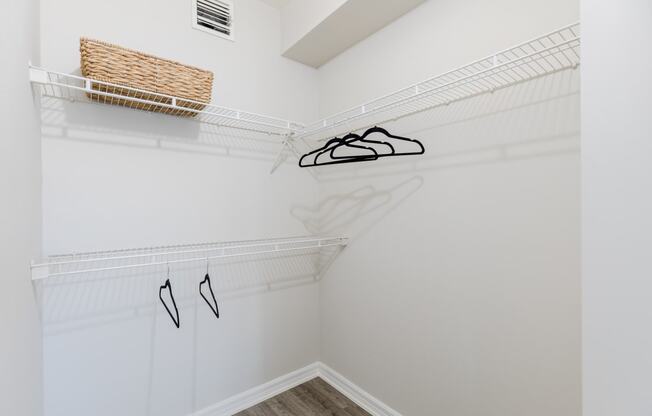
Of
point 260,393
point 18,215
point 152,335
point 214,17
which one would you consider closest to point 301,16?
point 214,17

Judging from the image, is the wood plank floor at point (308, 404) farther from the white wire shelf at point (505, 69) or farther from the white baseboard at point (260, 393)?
the white wire shelf at point (505, 69)

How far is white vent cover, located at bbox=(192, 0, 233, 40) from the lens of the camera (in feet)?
5.83

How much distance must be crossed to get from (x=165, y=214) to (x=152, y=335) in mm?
647

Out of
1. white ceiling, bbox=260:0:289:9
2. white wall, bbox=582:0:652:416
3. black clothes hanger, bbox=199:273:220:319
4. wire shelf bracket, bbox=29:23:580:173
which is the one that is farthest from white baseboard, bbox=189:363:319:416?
white ceiling, bbox=260:0:289:9

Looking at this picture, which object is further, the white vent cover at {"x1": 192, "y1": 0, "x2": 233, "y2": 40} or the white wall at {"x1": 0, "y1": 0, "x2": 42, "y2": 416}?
the white vent cover at {"x1": 192, "y1": 0, "x2": 233, "y2": 40}

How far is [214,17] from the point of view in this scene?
1844 millimetres

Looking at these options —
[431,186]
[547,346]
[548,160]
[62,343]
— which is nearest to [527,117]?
[548,160]

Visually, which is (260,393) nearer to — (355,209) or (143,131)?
(355,209)

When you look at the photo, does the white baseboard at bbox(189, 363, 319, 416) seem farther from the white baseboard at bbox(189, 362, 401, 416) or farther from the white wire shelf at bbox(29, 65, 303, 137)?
the white wire shelf at bbox(29, 65, 303, 137)

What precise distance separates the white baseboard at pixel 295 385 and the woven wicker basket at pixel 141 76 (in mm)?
1738

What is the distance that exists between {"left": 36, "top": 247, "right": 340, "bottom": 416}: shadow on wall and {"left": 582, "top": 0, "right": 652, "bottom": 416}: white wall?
5.53 ft

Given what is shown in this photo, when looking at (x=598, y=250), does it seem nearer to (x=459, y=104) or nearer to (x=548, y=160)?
(x=548, y=160)

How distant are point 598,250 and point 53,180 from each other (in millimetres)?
1993

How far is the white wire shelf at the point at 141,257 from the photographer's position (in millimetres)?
1226
